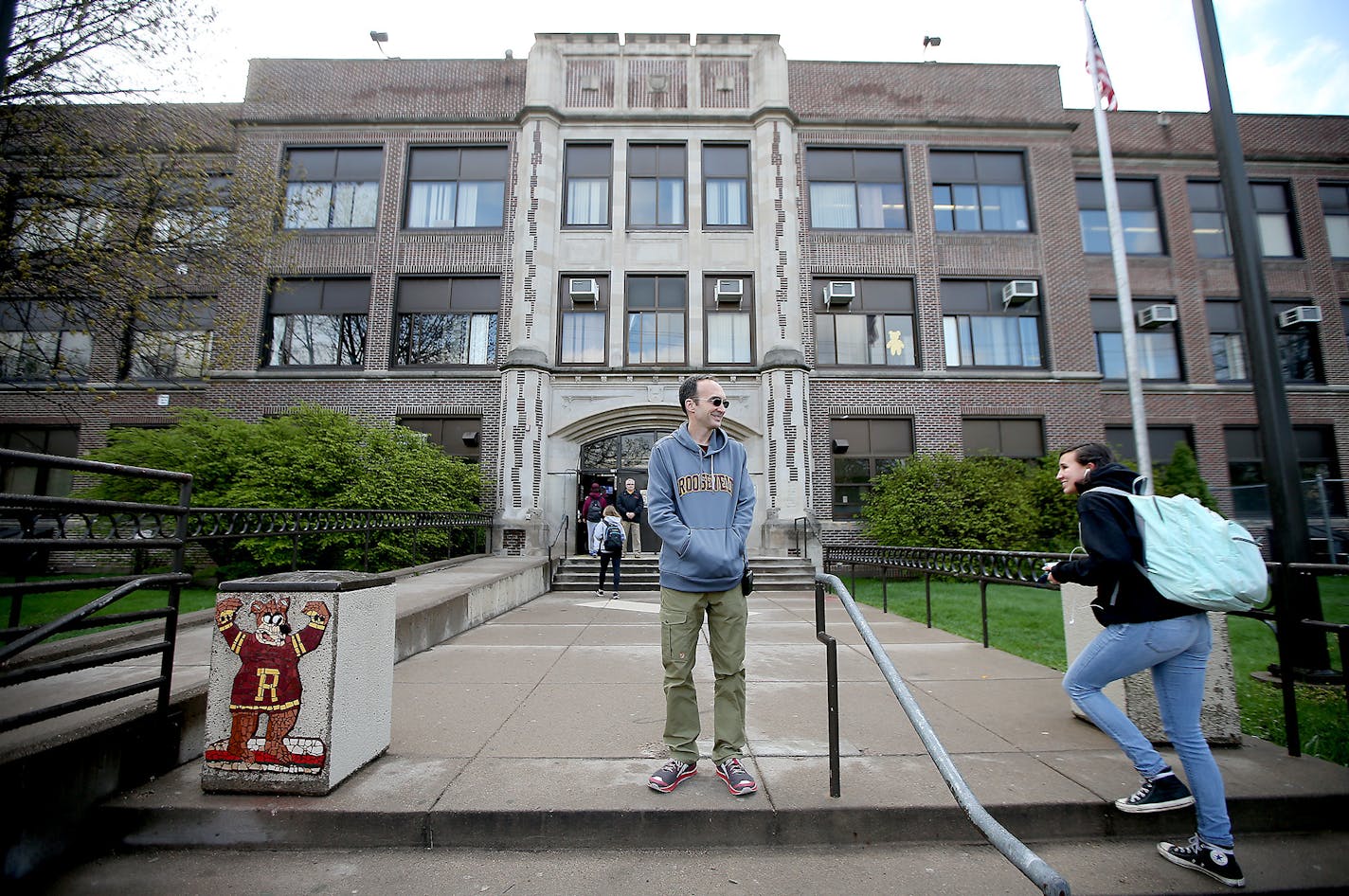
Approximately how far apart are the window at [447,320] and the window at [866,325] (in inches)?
362

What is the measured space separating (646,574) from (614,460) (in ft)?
14.3

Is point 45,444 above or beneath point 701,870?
above

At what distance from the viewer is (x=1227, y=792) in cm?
316

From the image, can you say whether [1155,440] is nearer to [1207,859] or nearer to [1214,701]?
[1214,701]

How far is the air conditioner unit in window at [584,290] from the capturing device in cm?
1645

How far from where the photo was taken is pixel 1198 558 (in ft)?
9.09

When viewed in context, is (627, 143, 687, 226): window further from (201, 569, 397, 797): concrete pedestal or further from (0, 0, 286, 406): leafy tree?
(201, 569, 397, 797): concrete pedestal

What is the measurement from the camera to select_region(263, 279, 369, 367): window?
1694 cm

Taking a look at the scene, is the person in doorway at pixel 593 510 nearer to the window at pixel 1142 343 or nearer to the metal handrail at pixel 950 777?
the metal handrail at pixel 950 777

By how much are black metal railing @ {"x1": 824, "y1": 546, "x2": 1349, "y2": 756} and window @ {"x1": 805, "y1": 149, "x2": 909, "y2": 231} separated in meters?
10.0

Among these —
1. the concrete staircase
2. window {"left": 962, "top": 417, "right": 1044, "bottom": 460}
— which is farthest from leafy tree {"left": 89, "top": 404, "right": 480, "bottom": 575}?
window {"left": 962, "top": 417, "right": 1044, "bottom": 460}

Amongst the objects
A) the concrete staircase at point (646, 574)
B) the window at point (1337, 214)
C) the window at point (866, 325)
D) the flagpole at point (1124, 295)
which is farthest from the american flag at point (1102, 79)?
the window at point (1337, 214)

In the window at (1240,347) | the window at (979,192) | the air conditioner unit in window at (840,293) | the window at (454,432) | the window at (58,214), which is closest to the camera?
the window at (58,214)

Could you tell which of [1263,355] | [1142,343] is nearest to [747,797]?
[1263,355]
